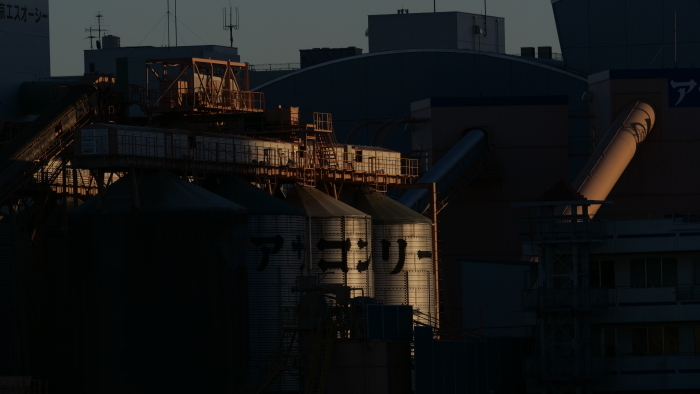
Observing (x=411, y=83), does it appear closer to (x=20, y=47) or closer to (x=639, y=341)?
(x=20, y=47)

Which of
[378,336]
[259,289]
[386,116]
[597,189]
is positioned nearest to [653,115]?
[597,189]

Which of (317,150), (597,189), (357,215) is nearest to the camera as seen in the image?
(357,215)

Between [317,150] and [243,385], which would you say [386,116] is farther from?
[243,385]

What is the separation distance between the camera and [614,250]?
59.1m

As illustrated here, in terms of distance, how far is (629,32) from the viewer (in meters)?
109

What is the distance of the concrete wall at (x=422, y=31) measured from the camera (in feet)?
450

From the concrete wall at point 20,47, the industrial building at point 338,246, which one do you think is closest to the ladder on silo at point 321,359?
the industrial building at point 338,246

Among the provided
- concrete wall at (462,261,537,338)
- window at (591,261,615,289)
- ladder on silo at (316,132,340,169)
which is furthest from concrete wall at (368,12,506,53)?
window at (591,261,615,289)

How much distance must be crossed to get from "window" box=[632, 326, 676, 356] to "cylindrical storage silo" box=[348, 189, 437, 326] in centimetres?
2063

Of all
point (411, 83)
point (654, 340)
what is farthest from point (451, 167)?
point (654, 340)

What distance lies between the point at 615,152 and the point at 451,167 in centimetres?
913

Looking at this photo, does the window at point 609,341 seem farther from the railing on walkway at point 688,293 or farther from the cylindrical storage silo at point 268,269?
the cylindrical storage silo at point 268,269

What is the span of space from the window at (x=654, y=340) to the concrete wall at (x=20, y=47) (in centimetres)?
5224

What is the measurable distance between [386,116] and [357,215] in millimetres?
37801
